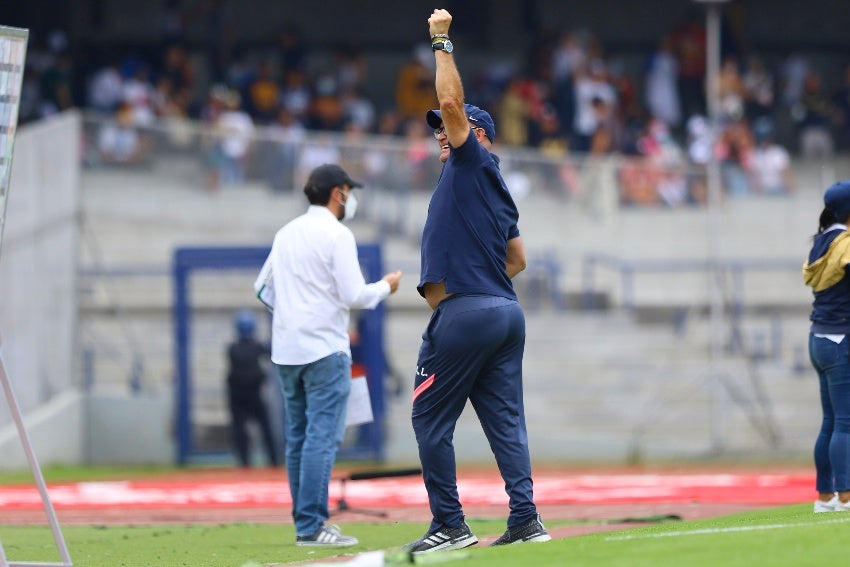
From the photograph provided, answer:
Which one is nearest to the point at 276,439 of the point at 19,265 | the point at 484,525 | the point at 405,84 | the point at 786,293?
the point at 19,265

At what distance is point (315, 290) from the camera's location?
28.6ft

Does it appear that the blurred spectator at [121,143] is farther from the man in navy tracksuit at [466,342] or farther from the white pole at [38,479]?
the white pole at [38,479]

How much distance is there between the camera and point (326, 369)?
8641 millimetres

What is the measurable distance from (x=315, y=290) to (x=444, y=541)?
2041 millimetres

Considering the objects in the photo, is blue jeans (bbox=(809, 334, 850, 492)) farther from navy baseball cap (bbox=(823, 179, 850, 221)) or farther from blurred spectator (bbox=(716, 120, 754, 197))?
blurred spectator (bbox=(716, 120, 754, 197))

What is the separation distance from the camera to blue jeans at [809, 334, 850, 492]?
338 inches

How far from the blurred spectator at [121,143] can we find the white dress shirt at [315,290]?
28.5 feet

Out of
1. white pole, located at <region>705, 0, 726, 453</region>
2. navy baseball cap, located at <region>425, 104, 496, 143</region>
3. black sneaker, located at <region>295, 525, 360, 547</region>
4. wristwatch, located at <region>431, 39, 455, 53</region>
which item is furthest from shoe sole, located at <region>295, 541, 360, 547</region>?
white pole, located at <region>705, 0, 726, 453</region>

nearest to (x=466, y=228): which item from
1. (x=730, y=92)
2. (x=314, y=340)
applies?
(x=314, y=340)

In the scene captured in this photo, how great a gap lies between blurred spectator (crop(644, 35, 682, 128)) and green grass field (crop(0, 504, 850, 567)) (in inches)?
614

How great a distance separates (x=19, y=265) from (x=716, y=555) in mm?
11550

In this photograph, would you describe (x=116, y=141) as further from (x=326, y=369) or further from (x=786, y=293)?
(x=326, y=369)

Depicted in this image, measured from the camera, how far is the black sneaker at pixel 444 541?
712 cm

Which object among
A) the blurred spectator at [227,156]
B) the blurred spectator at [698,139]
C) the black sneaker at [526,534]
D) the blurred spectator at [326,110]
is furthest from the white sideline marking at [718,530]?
the blurred spectator at [326,110]
